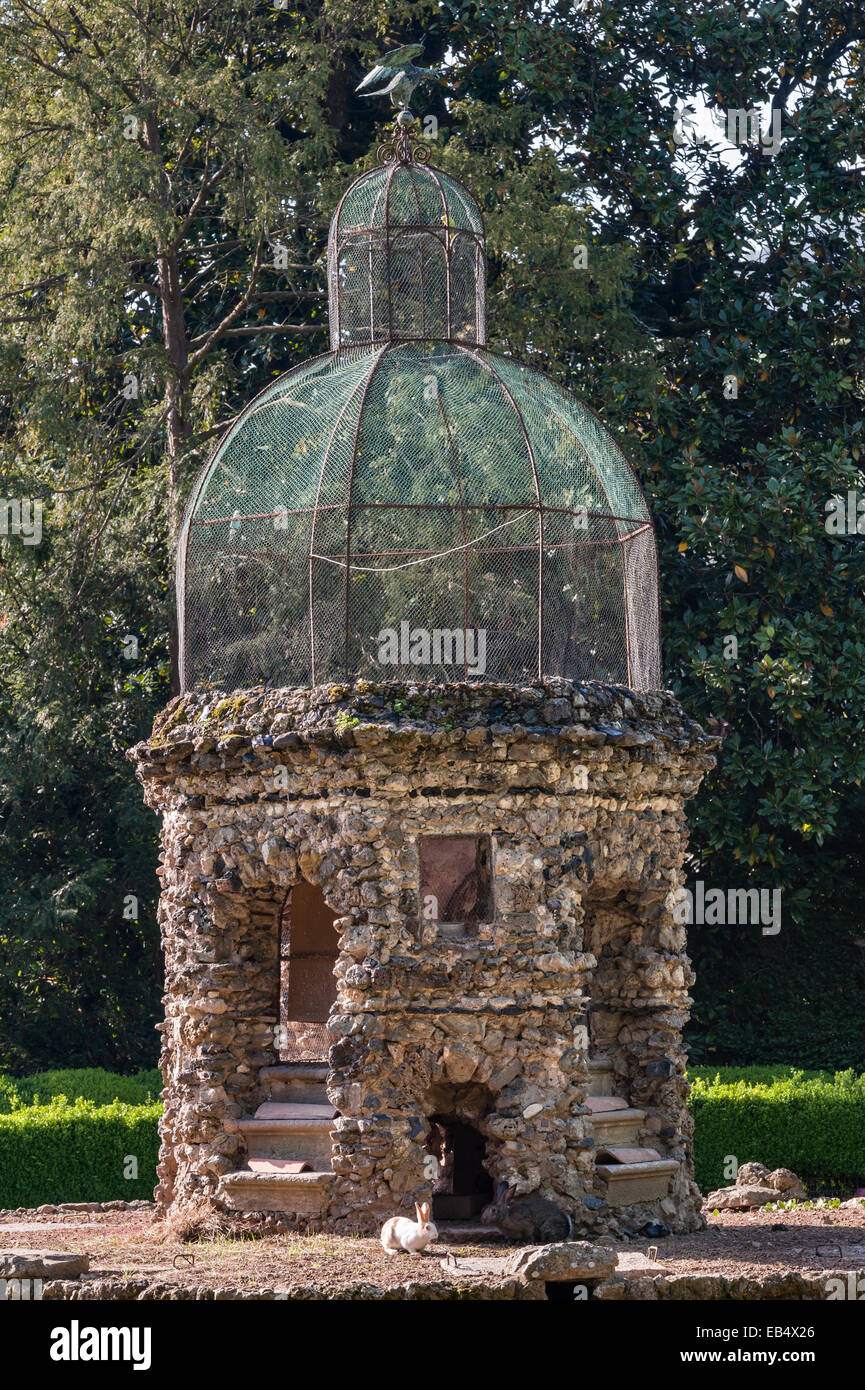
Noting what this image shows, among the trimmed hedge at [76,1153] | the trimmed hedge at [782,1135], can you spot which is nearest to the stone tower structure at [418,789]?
the trimmed hedge at [76,1153]

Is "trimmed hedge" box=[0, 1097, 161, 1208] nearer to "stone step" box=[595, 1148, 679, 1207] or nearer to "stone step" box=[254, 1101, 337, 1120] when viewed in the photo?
"stone step" box=[254, 1101, 337, 1120]

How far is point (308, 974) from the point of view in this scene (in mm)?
17766

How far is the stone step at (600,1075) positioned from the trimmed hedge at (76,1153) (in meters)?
5.81

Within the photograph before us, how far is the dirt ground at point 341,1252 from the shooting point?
507 inches

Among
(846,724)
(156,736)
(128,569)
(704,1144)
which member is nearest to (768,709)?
(846,724)

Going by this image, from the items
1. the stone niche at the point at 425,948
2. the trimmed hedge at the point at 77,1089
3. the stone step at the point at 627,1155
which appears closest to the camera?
the stone niche at the point at 425,948

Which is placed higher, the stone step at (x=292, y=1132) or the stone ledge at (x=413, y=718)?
the stone ledge at (x=413, y=718)

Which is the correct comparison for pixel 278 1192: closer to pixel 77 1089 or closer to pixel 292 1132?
pixel 292 1132

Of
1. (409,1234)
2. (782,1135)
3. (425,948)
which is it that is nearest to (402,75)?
(425,948)

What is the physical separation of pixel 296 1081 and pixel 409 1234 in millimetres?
2829

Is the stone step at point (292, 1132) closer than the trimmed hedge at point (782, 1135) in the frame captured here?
Yes

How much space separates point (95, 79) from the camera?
22516mm

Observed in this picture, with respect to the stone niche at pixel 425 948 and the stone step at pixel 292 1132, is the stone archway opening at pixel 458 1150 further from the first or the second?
the stone step at pixel 292 1132

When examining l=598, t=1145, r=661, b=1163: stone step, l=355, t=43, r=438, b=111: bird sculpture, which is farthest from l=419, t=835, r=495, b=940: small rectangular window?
l=355, t=43, r=438, b=111: bird sculpture
